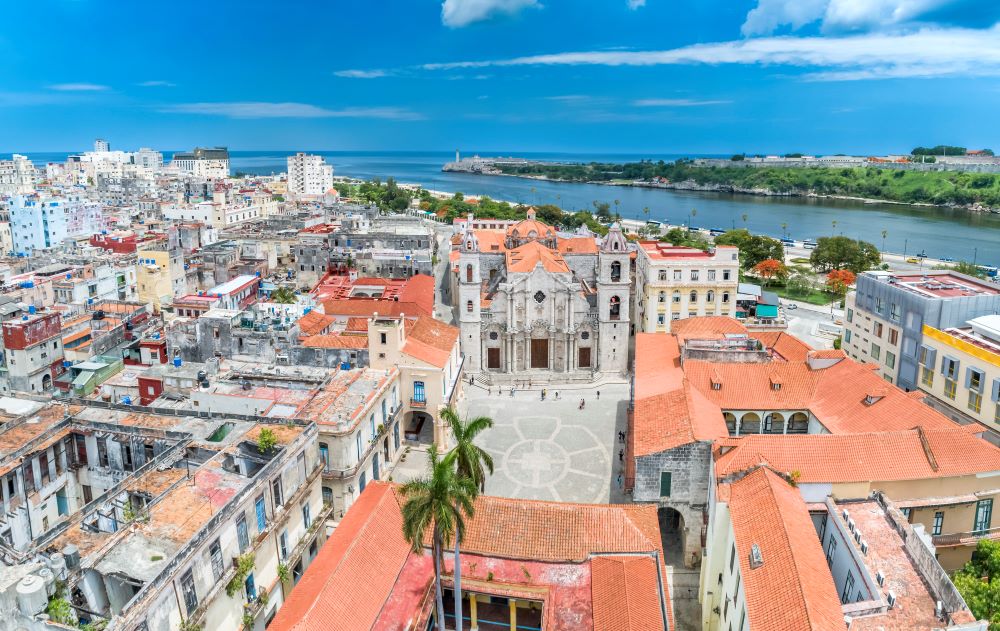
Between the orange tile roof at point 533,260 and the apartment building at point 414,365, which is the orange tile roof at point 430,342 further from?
the orange tile roof at point 533,260

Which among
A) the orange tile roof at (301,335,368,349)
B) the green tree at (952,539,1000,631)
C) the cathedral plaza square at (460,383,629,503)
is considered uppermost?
the orange tile roof at (301,335,368,349)

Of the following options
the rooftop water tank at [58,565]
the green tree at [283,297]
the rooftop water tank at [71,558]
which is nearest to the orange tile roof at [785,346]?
the rooftop water tank at [71,558]

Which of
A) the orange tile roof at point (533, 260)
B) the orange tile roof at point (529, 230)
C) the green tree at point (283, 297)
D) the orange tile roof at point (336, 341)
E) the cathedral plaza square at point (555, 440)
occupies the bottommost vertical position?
the cathedral plaza square at point (555, 440)

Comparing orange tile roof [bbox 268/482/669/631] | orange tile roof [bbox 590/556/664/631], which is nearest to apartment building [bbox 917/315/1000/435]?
orange tile roof [bbox 268/482/669/631]

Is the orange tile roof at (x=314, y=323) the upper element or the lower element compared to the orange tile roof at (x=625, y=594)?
upper

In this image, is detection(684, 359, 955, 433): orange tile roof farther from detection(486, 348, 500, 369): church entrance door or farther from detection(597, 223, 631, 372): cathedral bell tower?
detection(486, 348, 500, 369): church entrance door

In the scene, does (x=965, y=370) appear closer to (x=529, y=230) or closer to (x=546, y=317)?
(x=546, y=317)
